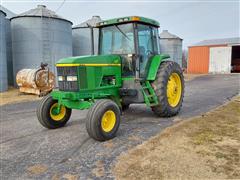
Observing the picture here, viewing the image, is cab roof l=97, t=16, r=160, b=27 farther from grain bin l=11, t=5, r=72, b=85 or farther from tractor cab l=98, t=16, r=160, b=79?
grain bin l=11, t=5, r=72, b=85

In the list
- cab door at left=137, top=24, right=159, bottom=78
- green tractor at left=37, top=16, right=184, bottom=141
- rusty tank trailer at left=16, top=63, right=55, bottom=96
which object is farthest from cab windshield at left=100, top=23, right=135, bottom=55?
rusty tank trailer at left=16, top=63, right=55, bottom=96

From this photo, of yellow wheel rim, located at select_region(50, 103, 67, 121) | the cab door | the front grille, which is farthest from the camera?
the cab door

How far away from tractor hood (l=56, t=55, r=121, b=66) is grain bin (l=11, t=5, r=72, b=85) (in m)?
9.74

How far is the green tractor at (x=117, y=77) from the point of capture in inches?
201

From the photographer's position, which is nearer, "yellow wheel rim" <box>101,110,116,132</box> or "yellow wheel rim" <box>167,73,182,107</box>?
"yellow wheel rim" <box>101,110,116,132</box>

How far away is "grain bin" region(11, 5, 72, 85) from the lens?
14672 millimetres

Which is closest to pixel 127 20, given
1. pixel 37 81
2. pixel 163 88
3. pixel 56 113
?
pixel 163 88

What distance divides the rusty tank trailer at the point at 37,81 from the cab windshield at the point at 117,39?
625 centimetres

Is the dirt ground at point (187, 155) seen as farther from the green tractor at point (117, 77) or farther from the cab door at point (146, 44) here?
the cab door at point (146, 44)

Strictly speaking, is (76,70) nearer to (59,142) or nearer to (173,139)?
(59,142)

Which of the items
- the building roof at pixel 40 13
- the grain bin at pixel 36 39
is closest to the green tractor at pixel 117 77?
the grain bin at pixel 36 39

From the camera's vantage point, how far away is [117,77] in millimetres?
5902

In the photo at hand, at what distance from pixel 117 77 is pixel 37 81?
273 inches

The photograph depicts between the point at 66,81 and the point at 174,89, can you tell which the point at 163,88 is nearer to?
the point at 174,89
